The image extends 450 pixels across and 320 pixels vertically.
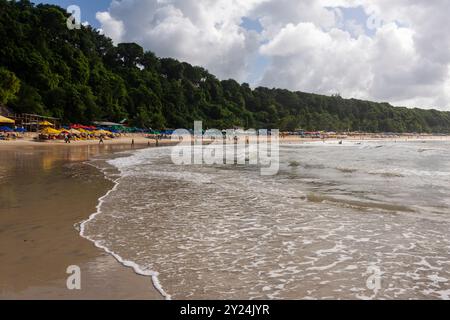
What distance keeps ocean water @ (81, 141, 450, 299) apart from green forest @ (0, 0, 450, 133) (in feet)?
152

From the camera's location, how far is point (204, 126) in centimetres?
11888

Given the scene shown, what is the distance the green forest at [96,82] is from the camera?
66.4 metres

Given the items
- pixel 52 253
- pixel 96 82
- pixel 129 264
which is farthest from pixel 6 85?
pixel 129 264

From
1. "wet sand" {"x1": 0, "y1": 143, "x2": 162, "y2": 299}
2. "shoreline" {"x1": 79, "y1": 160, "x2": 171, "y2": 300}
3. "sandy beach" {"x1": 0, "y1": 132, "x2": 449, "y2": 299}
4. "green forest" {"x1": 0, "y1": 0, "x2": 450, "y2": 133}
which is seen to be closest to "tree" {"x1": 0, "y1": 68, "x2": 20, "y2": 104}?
"green forest" {"x1": 0, "y1": 0, "x2": 450, "y2": 133}

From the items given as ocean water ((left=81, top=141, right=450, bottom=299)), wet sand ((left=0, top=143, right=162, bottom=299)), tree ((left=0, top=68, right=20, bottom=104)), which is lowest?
ocean water ((left=81, top=141, right=450, bottom=299))

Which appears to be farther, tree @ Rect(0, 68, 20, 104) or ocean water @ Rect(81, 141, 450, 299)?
tree @ Rect(0, 68, 20, 104)

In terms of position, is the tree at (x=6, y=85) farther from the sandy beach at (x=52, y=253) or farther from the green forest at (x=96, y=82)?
the sandy beach at (x=52, y=253)

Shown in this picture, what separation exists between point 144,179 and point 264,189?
5266 mm

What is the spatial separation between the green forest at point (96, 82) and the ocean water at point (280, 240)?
46.4m

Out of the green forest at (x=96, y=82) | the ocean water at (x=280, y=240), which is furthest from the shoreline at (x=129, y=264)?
the green forest at (x=96, y=82)

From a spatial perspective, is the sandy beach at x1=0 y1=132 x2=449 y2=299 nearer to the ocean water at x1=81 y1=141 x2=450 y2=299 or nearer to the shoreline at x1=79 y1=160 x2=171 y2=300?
the shoreline at x1=79 y1=160 x2=171 y2=300

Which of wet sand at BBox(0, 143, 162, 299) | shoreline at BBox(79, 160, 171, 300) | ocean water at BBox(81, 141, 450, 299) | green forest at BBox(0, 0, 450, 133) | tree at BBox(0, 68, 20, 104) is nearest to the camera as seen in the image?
wet sand at BBox(0, 143, 162, 299)

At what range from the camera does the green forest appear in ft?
218
